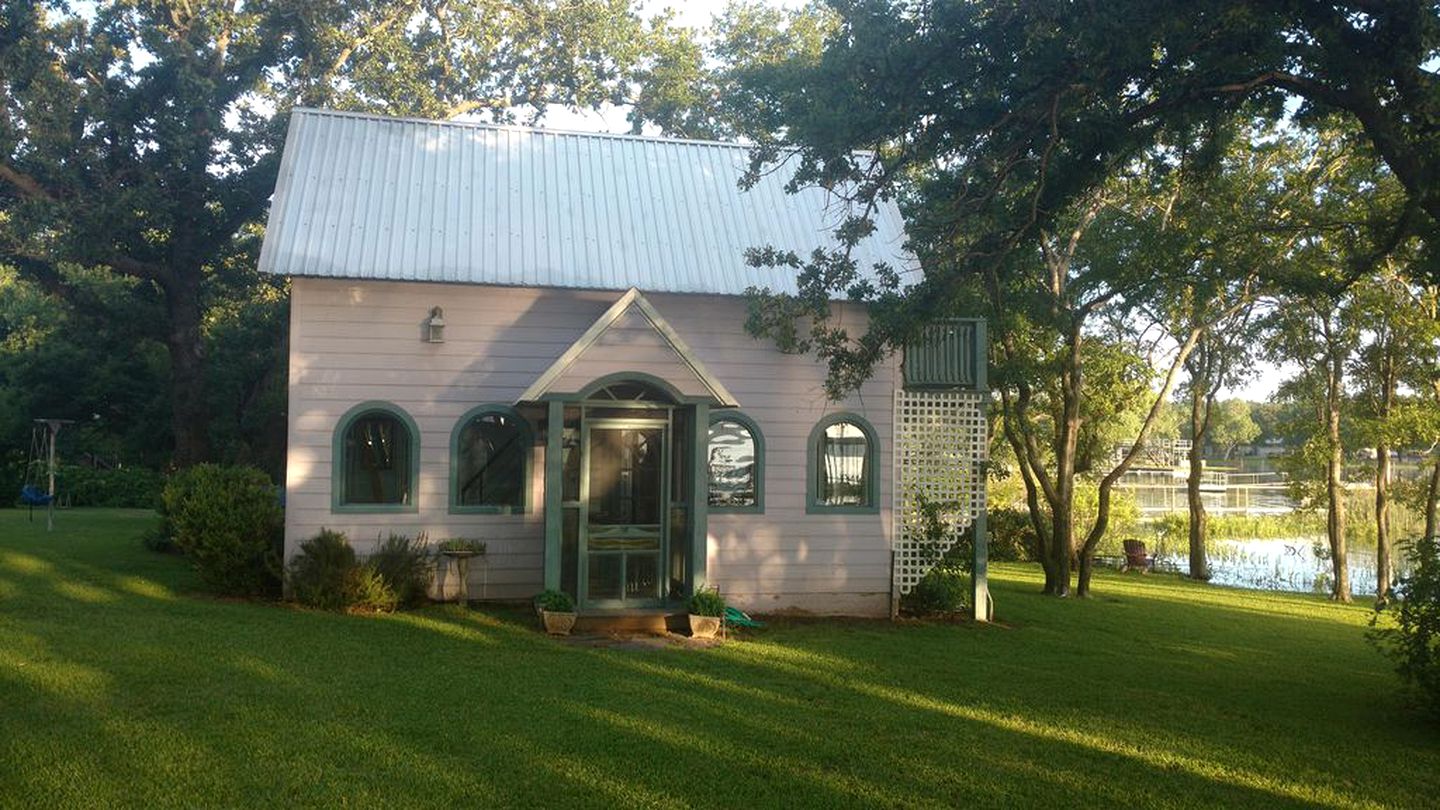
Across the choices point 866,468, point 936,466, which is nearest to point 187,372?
point 866,468

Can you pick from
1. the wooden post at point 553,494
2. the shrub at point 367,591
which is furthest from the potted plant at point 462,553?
the wooden post at point 553,494

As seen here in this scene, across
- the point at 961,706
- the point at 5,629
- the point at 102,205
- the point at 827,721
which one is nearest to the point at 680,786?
the point at 827,721

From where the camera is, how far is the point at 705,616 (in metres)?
12.9

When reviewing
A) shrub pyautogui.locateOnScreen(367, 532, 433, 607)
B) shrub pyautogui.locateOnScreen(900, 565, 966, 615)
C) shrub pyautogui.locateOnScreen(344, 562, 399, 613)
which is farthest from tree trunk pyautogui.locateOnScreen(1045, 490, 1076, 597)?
shrub pyautogui.locateOnScreen(344, 562, 399, 613)

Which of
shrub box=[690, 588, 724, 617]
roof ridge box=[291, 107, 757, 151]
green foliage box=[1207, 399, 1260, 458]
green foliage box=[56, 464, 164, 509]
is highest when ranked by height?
roof ridge box=[291, 107, 757, 151]

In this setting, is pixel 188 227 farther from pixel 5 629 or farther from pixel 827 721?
pixel 827 721

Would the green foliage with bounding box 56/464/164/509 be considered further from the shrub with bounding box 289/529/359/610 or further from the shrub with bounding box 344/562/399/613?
the shrub with bounding box 344/562/399/613

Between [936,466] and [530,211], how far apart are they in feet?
21.7

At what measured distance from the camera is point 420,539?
548 inches

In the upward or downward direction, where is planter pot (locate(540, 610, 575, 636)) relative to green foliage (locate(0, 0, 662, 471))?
downward

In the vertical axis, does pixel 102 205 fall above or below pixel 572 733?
above

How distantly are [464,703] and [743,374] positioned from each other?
7154 millimetres

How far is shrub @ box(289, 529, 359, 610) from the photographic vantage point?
1295 cm

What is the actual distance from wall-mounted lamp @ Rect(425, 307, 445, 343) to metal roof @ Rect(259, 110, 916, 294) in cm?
50
